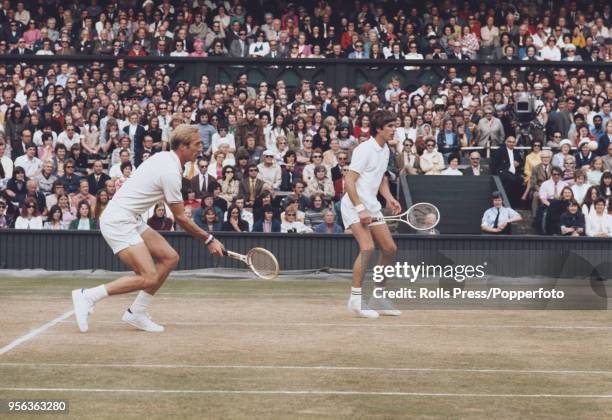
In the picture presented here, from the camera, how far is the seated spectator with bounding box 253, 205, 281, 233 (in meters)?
19.8

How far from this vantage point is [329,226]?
778 inches

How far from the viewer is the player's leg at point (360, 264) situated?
12539mm

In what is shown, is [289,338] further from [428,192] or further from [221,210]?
[428,192]

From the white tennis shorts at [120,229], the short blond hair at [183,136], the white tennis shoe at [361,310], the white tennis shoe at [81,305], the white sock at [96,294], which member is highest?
the short blond hair at [183,136]

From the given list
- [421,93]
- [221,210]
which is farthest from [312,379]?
[421,93]

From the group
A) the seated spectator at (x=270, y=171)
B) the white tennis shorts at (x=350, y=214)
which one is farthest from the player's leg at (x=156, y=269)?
the seated spectator at (x=270, y=171)

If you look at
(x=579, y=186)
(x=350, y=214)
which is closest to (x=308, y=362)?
(x=350, y=214)

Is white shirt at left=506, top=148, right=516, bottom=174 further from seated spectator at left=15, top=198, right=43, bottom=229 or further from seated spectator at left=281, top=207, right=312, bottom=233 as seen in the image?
seated spectator at left=15, top=198, right=43, bottom=229

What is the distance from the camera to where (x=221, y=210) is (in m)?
20.0

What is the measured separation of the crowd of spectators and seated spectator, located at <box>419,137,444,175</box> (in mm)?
34

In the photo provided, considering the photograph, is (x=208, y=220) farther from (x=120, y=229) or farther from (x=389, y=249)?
(x=120, y=229)

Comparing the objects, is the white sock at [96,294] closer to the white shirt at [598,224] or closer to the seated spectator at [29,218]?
the seated spectator at [29,218]

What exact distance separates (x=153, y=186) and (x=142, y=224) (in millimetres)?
475

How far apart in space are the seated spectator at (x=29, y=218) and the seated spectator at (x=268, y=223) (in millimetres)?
3523
